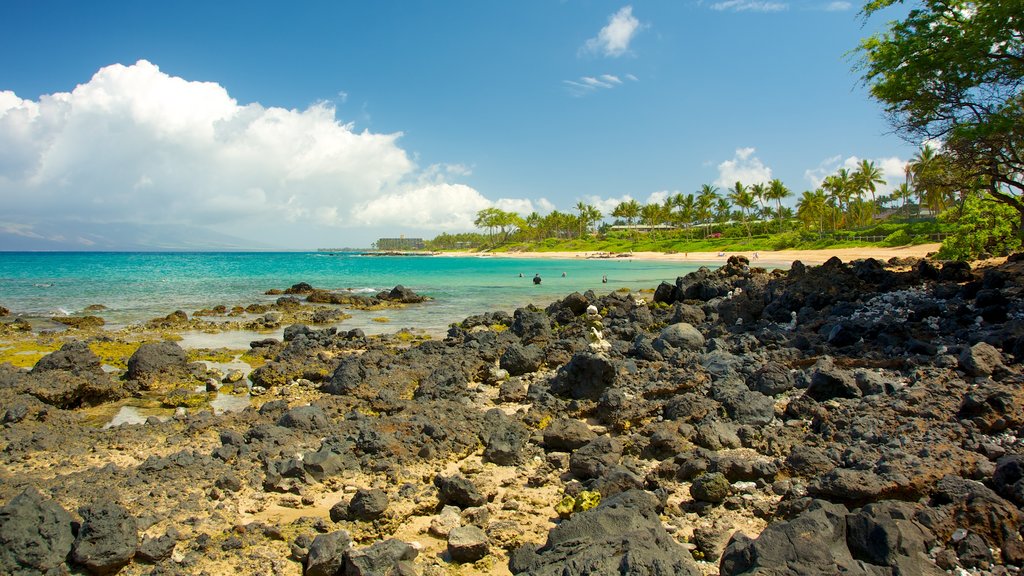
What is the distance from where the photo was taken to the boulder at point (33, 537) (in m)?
5.08

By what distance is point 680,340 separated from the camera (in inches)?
559

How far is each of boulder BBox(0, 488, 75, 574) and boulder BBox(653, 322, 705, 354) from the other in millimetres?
Result: 11429

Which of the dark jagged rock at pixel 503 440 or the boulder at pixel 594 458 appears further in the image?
the dark jagged rock at pixel 503 440

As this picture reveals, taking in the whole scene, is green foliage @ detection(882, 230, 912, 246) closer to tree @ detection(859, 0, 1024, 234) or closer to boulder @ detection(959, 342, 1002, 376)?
tree @ detection(859, 0, 1024, 234)

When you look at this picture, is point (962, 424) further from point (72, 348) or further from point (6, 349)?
point (6, 349)

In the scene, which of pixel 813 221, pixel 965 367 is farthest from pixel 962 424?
pixel 813 221

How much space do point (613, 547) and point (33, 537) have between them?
5.34 metres

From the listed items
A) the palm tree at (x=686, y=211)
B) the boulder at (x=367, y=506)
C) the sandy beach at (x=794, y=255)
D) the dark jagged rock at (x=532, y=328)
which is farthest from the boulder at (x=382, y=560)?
the palm tree at (x=686, y=211)

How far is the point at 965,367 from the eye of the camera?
9039 mm

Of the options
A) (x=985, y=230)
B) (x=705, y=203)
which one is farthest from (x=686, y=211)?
(x=985, y=230)

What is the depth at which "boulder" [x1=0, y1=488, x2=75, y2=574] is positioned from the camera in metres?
5.08

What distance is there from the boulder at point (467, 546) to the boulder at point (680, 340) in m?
8.87

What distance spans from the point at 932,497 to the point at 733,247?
10296 centimetres

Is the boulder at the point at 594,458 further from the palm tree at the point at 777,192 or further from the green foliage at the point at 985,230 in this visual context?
the palm tree at the point at 777,192
